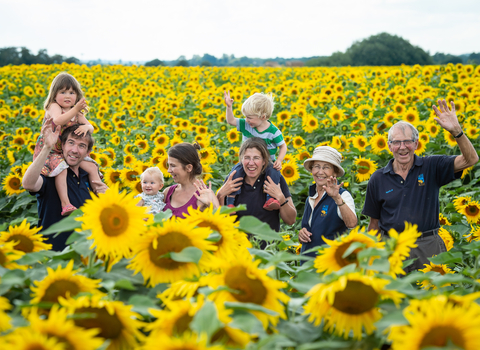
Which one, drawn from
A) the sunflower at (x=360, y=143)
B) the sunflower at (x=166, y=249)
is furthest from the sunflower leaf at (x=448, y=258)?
the sunflower at (x=360, y=143)

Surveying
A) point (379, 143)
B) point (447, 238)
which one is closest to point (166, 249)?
point (447, 238)

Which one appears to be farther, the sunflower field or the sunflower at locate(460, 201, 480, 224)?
the sunflower at locate(460, 201, 480, 224)

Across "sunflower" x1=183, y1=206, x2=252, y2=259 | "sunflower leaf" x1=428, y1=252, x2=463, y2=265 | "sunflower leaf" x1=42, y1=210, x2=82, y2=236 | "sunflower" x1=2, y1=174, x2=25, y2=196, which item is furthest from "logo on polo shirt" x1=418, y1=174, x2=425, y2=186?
"sunflower" x1=2, y1=174, x2=25, y2=196

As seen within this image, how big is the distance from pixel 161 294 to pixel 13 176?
5.40m

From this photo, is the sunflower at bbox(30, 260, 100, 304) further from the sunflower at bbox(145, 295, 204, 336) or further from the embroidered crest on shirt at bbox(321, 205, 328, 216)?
the embroidered crest on shirt at bbox(321, 205, 328, 216)


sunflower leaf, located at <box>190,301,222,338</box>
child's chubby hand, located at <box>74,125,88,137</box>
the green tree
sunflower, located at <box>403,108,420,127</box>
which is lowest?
sunflower leaf, located at <box>190,301,222,338</box>

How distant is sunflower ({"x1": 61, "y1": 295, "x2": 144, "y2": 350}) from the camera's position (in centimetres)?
110

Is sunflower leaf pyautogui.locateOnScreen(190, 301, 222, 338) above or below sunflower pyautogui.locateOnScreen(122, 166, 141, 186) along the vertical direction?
above

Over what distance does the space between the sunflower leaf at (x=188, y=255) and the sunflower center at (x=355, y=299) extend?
0.41m

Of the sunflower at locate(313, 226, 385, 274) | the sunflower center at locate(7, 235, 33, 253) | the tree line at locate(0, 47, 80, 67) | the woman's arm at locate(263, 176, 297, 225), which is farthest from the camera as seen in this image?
the tree line at locate(0, 47, 80, 67)

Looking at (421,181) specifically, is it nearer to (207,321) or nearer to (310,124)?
(207,321)

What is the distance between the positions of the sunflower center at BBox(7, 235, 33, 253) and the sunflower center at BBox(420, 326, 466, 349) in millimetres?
1360

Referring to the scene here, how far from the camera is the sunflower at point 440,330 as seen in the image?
99 cm

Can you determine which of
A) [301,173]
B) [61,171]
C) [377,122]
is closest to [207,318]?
[61,171]
